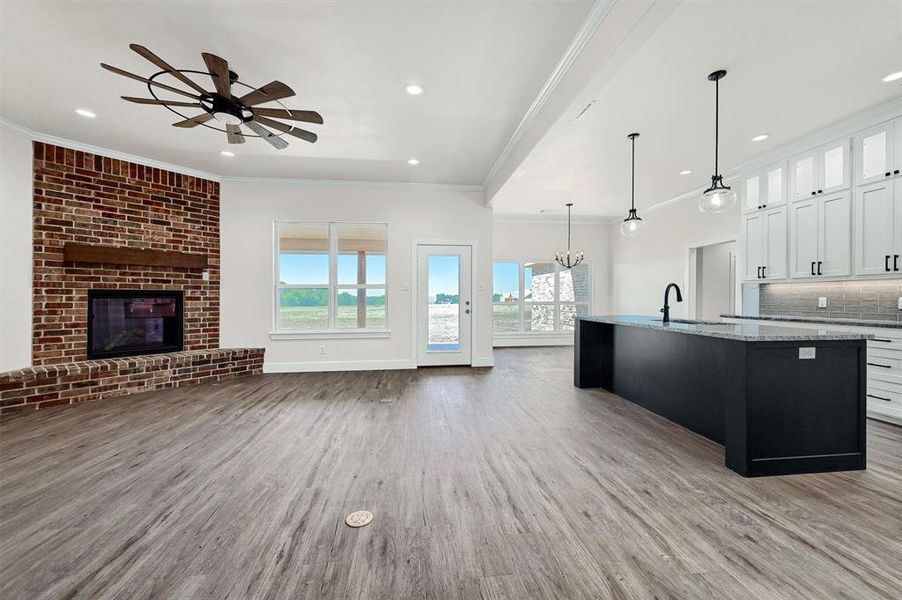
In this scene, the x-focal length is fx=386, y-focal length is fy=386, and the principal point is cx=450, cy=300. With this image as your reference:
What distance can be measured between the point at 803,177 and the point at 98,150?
8057mm

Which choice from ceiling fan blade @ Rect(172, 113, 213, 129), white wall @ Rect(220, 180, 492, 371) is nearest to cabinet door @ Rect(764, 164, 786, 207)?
white wall @ Rect(220, 180, 492, 371)

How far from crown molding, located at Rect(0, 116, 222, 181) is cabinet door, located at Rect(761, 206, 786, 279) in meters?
7.23

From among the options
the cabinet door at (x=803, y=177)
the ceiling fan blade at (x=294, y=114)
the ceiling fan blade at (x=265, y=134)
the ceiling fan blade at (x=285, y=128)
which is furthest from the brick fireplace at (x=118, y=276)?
the cabinet door at (x=803, y=177)

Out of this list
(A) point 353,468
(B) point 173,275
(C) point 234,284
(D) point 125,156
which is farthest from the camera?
(C) point 234,284

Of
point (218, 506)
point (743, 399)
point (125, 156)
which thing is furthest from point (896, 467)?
point (125, 156)

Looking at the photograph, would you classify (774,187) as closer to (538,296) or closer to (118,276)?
(538,296)

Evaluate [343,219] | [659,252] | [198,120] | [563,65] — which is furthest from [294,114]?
[659,252]

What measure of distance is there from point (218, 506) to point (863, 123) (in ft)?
19.9

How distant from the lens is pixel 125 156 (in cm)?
→ 471

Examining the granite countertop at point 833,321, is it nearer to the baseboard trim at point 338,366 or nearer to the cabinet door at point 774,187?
the cabinet door at point 774,187

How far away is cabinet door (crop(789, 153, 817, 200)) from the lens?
4159 mm

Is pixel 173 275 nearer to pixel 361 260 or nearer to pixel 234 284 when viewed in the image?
pixel 234 284

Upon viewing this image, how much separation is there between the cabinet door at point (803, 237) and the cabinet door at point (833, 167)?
19 cm

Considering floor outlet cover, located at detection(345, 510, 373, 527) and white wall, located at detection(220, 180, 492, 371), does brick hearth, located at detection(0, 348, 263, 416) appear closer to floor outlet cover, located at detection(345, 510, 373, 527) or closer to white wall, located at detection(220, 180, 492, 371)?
white wall, located at detection(220, 180, 492, 371)
